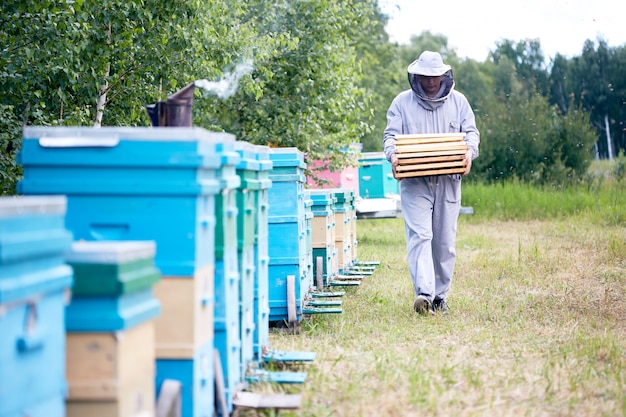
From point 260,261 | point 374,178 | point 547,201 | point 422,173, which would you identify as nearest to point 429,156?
point 422,173

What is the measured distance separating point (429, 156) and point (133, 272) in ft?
14.2

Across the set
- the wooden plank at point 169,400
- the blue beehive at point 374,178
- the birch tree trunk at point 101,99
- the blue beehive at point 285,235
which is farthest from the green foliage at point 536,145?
the wooden plank at point 169,400

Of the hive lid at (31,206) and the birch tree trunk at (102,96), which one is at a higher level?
the birch tree trunk at (102,96)

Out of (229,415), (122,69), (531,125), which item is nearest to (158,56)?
(122,69)

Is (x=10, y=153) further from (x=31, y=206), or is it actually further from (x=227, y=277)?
(x=31, y=206)

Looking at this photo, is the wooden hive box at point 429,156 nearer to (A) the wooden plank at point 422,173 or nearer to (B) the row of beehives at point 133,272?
(A) the wooden plank at point 422,173

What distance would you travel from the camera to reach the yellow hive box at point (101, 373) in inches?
106

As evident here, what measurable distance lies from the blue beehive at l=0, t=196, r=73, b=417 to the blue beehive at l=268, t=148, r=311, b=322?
3.65 meters

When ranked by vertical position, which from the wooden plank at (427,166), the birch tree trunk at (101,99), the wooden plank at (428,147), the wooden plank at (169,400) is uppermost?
the birch tree trunk at (101,99)

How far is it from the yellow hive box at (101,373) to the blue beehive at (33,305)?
0.13 meters

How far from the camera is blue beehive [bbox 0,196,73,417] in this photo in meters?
2.23

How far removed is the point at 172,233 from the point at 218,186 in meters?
0.32

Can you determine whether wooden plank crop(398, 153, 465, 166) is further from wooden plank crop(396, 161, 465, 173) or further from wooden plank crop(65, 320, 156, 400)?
wooden plank crop(65, 320, 156, 400)

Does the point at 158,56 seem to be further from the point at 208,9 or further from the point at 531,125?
the point at 531,125
